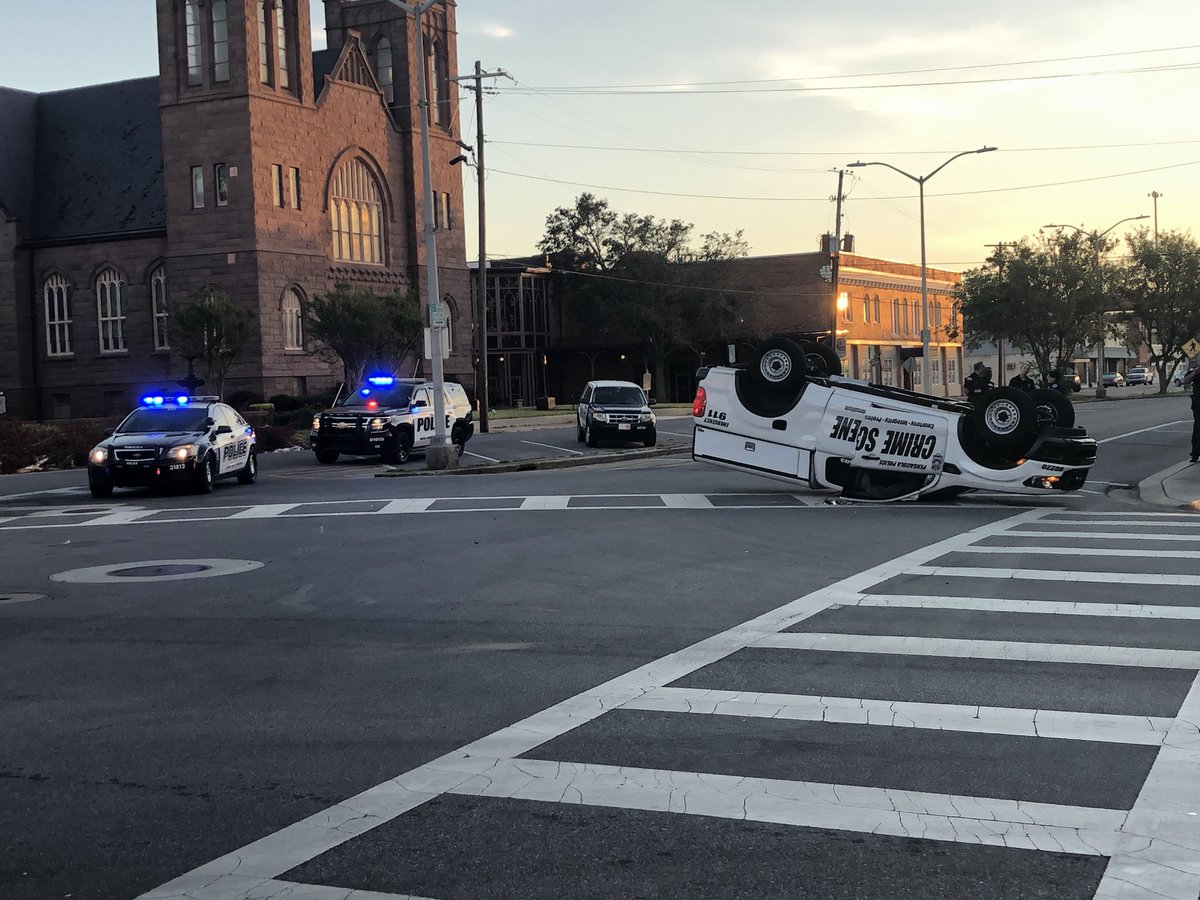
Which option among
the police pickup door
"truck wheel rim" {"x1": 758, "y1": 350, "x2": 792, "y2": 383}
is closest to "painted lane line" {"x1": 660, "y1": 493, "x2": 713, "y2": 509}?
the police pickup door

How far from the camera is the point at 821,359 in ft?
59.9

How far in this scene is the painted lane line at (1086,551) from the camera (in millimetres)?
11945

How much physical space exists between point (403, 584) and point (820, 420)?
8.29m

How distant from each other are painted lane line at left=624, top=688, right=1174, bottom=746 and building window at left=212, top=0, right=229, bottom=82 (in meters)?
54.6

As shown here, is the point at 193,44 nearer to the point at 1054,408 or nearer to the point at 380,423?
the point at 380,423

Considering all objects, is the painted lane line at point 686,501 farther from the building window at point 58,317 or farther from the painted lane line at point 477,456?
the building window at point 58,317

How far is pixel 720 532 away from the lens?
46.0 feet

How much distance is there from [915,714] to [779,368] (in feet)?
37.3

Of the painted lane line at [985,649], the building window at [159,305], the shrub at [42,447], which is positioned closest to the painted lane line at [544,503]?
the painted lane line at [985,649]

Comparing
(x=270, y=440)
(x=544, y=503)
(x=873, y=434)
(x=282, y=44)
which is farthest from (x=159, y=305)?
(x=873, y=434)

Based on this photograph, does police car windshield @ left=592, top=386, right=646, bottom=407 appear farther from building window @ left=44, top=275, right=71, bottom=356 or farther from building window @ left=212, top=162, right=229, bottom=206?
building window @ left=44, top=275, right=71, bottom=356

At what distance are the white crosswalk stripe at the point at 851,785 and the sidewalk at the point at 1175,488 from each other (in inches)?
337

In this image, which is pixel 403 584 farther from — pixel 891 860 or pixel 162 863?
Result: pixel 891 860

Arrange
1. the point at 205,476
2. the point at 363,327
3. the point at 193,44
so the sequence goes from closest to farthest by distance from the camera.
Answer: the point at 205,476 → the point at 363,327 → the point at 193,44
